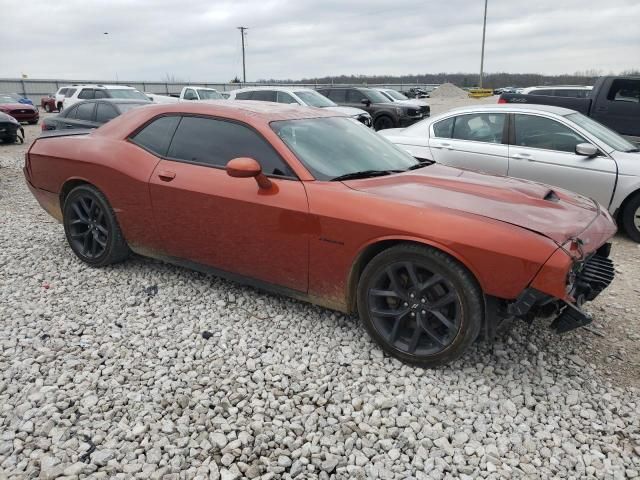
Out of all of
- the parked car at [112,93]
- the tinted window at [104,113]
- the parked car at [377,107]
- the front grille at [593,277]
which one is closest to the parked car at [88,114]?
the tinted window at [104,113]

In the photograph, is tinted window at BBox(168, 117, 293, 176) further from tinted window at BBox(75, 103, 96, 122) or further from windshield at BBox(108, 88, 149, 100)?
windshield at BBox(108, 88, 149, 100)

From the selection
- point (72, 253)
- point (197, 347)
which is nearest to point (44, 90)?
point (72, 253)

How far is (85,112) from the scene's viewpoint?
10438 mm

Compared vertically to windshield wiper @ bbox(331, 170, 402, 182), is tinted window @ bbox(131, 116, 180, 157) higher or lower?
higher

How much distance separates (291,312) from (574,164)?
3.90m

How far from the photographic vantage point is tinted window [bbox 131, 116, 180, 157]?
400 centimetres

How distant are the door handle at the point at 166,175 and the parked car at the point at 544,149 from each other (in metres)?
2.61

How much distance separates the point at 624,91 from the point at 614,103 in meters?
0.32

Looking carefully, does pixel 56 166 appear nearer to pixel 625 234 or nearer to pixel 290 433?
pixel 290 433

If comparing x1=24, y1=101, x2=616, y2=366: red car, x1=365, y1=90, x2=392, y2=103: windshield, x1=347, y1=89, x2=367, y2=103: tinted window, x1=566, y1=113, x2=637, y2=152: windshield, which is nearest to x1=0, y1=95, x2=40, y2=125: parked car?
x1=347, y1=89, x2=367, y2=103: tinted window

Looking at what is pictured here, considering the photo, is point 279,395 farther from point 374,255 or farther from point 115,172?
point 115,172

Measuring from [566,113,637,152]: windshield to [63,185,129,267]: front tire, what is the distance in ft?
17.0

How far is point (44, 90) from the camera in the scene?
122ft

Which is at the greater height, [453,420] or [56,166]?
[56,166]
